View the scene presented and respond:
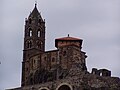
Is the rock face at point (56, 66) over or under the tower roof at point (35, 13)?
under

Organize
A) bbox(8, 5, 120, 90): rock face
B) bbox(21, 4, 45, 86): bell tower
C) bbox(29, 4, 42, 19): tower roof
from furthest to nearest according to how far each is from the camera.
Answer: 1. bbox(29, 4, 42, 19): tower roof
2. bbox(21, 4, 45, 86): bell tower
3. bbox(8, 5, 120, 90): rock face

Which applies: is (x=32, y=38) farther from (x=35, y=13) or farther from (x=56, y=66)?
(x=56, y=66)

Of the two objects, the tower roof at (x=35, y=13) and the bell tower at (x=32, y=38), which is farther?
the tower roof at (x=35, y=13)

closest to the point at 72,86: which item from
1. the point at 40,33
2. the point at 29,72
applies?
the point at 29,72

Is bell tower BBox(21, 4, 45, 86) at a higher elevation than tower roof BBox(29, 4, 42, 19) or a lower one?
lower

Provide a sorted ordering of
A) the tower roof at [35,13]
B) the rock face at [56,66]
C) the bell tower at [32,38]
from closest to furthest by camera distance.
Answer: the rock face at [56,66], the bell tower at [32,38], the tower roof at [35,13]

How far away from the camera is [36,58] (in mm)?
87062

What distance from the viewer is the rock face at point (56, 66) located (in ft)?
236

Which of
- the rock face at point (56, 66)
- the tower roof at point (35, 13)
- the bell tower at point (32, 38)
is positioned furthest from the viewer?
the tower roof at point (35, 13)

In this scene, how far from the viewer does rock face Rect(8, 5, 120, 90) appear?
72062 millimetres

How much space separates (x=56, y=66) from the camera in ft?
275

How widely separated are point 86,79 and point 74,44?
47.2ft

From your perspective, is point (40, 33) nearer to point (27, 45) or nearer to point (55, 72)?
point (27, 45)

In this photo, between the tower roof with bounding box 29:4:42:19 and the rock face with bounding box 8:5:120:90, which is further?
the tower roof with bounding box 29:4:42:19
